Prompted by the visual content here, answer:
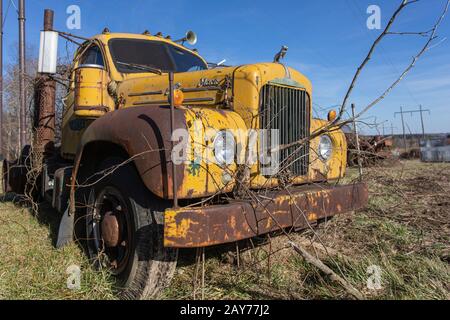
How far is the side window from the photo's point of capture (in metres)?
4.80

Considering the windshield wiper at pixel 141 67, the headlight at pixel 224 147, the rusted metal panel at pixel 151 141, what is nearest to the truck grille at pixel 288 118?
the headlight at pixel 224 147

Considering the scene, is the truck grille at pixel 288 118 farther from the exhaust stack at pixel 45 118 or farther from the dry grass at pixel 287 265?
the exhaust stack at pixel 45 118

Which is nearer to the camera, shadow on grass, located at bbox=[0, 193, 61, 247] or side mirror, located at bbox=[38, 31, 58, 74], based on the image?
side mirror, located at bbox=[38, 31, 58, 74]

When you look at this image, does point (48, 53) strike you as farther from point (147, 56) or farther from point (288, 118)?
point (288, 118)

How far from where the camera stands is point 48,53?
4.05 meters

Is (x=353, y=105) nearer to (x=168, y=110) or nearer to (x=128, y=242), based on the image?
(x=168, y=110)

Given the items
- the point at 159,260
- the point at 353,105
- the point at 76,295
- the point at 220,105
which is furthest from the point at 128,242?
the point at 353,105

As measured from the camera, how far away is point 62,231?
390 cm

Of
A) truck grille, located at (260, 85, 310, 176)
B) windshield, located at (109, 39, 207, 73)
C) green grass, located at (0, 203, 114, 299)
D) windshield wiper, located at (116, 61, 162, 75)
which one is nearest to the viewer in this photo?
green grass, located at (0, 203, 114, 299)

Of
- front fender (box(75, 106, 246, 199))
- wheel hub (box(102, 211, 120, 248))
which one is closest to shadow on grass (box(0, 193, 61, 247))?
wheel hub (box(102, 211, 120, 248))

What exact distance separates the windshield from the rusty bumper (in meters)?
2.34

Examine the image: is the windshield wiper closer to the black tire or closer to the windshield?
the windshield

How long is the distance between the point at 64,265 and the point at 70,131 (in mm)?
2319

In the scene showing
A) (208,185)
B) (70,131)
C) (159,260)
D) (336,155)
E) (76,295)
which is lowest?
(76,295)
